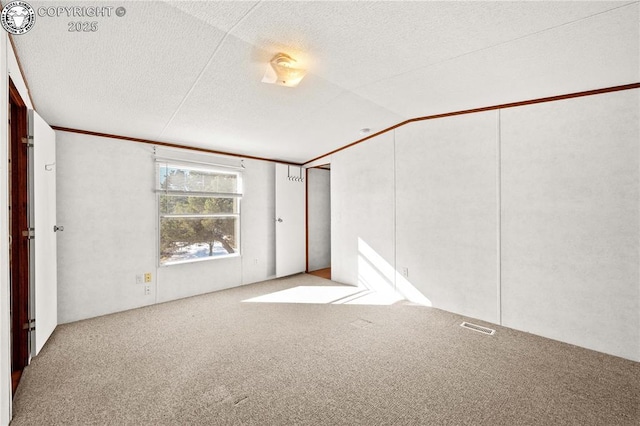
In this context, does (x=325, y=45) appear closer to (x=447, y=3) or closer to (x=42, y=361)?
(x=447, y=3)

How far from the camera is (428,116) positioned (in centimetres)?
364

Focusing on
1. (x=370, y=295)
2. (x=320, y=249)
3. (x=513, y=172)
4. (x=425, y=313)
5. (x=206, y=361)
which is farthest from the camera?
(x=320, y=249)

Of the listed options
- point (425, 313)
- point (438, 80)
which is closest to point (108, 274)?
point (425, 313)

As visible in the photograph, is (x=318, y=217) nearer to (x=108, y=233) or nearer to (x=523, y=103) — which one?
(x=108, y=233)

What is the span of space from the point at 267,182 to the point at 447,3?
13.5ft

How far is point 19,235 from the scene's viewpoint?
2.27 metres

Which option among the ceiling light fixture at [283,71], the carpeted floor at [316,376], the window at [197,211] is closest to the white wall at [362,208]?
the carpeted floor at [316,376]

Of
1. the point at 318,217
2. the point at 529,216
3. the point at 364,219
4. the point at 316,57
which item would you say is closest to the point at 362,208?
the point at 364,219

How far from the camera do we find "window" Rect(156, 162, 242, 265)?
402 cm

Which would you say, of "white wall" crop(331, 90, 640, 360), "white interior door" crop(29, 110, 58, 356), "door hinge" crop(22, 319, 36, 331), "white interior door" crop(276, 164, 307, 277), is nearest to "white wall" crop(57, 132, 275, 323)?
"white interior door" crop(29, 110, 58, 356)

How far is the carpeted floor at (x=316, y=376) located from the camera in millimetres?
1759

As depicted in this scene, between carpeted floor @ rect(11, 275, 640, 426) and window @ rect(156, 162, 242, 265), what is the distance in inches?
49.2

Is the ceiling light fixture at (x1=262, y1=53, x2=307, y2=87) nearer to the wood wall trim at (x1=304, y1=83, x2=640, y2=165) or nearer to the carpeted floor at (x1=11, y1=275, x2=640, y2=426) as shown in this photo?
the wood wall trim at (x1=304, y1=83, x2=640, y2=165)

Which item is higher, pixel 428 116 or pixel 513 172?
pixel 428 116
